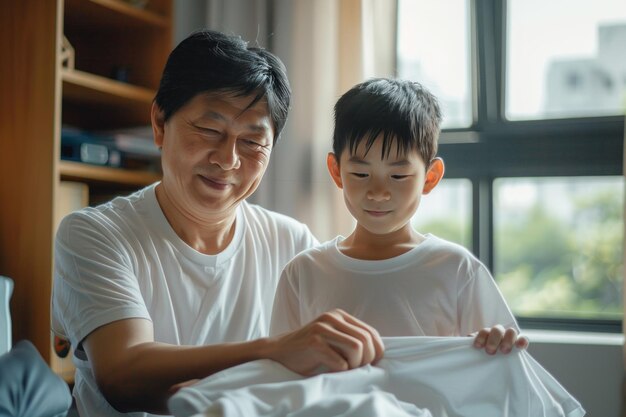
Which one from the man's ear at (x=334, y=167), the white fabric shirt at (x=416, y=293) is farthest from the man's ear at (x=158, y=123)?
the white fabric shirt at (x=416, y=293)

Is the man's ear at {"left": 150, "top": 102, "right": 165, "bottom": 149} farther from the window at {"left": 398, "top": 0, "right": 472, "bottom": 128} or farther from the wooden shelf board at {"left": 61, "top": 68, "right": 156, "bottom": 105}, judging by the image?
the window at {"left": 398, "top": 0, "right": 472, "bottom": 128}

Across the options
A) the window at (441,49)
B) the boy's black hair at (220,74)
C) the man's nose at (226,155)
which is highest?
the window at (441,49)

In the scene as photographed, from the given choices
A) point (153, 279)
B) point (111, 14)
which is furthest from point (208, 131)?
point (111, 14)

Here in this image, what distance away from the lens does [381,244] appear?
56.3 inches

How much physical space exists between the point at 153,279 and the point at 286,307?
0.93 ft

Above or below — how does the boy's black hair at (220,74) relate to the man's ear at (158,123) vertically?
above

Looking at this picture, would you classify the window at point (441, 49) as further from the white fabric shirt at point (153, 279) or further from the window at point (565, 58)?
the white fabric shirt at point (153, 279)

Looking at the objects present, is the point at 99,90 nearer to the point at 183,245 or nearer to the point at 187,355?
the point at 183,245

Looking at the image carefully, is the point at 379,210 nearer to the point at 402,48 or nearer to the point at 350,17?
the point at 350,17

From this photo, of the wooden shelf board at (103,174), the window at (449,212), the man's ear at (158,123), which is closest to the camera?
the man's ear at (158,123)

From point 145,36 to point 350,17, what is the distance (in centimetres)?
88

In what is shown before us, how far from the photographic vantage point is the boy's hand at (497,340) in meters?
1.16

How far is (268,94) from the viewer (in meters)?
1.53

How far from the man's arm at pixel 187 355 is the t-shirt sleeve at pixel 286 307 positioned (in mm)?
240
